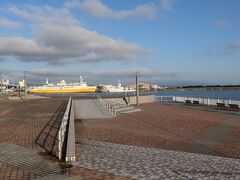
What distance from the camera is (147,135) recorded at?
14.3 meters

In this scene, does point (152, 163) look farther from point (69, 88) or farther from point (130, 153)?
point (69, 88)

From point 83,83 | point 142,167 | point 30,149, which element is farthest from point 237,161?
point 83,83

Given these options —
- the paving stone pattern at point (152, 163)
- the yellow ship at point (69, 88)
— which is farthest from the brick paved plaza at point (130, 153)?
the yellow ship at point (69, 88)

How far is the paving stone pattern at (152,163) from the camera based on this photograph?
7.43m

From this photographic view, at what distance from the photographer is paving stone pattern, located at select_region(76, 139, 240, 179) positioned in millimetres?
7430

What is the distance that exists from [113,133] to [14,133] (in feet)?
14.5

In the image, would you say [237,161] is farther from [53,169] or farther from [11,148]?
[11,148]

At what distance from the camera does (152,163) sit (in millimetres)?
8578

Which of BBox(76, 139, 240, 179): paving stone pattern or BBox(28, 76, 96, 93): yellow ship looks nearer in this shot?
BBox(76, 139, 240, 179): paving stone pattern

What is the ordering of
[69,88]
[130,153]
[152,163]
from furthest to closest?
[69,88] → [130,153] → [152,163]

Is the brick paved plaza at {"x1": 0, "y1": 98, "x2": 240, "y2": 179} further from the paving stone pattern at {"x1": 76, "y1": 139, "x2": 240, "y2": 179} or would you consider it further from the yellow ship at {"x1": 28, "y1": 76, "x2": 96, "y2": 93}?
the yellow ship at {"x1": 28, "y1": 76, "x2": 96, "y2": 93}

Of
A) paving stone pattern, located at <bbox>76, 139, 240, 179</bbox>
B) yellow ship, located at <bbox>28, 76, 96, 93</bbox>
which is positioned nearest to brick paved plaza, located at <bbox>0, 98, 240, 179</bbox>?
paving stone pattern, located at <bbox>76, 139, 240, 179</bbox>

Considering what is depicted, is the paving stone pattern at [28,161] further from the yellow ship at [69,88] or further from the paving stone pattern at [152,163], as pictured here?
the yellow ship at [69,88]

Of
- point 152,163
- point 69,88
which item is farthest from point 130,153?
point 69,88
